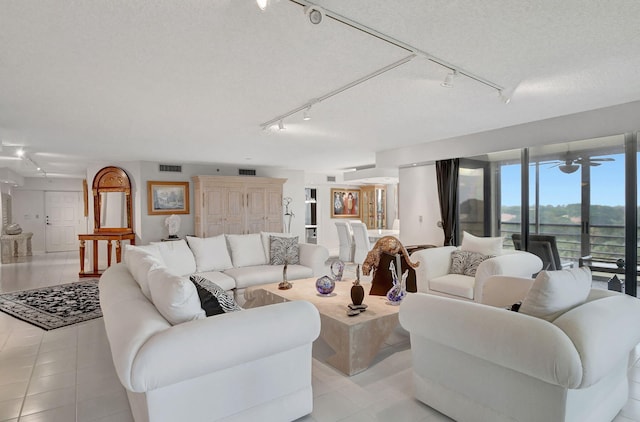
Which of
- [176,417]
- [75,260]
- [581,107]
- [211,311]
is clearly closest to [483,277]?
[581,107]

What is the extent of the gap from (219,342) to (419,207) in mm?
4902

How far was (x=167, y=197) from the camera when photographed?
767 cm

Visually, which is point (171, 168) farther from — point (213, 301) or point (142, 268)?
point (213, 301)

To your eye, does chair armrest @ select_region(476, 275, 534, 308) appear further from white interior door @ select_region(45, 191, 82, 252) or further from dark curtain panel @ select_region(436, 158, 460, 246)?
white interior door @ select_region(45, 191, 82, 252)

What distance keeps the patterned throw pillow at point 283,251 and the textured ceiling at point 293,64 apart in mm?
1617

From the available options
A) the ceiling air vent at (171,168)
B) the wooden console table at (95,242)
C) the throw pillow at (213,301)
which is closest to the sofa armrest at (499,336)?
the throw pillow at (213,301)

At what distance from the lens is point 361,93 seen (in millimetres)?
3148

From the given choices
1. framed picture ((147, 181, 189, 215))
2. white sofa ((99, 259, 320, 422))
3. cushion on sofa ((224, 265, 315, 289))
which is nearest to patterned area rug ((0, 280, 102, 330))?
cushion on sofa ((224, 265, 315, 289))

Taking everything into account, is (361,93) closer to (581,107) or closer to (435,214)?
(581,107)

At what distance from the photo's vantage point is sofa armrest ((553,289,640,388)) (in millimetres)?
1558

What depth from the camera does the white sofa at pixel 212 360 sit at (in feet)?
5.31

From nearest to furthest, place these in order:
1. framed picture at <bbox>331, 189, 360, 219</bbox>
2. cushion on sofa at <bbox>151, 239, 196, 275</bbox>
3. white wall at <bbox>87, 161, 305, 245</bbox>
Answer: cushion on sofa at <bbox>151, 239, 196, 275</bbox> < white wall at <bbox>87, 161, 305, 245</bbox> < framed picture at <bbox>331, 189, 360, 219</bbox>

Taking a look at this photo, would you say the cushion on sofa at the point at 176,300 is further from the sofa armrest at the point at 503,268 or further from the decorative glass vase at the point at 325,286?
the sofa armrest at the point at 503,268

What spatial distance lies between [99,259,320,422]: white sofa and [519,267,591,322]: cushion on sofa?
1.20 metres
